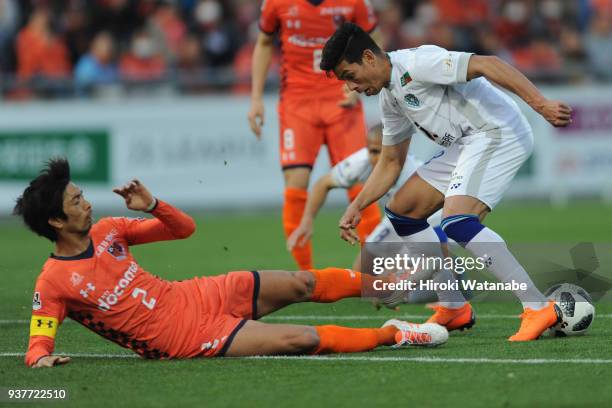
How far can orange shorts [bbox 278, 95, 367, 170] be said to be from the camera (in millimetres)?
10656

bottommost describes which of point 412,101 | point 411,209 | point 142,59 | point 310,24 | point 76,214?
point 411,209

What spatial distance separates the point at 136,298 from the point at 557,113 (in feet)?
8.23

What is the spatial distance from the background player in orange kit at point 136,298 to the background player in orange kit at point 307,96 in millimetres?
3459

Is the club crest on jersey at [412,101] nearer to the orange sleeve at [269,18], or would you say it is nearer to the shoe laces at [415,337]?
the shoe laces at [415,337]

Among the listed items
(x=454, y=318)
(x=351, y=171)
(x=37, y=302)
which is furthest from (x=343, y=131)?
(x=37, y=302)

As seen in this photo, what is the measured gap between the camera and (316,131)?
1073cm

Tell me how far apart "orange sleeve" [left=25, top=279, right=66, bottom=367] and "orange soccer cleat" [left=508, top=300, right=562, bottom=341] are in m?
2.69

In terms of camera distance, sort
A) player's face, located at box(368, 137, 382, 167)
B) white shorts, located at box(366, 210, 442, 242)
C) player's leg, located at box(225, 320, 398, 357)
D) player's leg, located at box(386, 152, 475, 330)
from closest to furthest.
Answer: player's leg, located at box(225, 320, 398, 357), player's leg, located at box(386, 152, 475, 330), white shorts, located at box(366, 210, 442, 242), player's face, located at box(368, 137, 382, 167)

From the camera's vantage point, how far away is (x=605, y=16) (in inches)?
822

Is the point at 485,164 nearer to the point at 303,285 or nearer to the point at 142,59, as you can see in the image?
the point at 303,285

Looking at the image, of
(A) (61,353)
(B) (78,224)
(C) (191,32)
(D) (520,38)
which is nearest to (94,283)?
(B) (78,224)

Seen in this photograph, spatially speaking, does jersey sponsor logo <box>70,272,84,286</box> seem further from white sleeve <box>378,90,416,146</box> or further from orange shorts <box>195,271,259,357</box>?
white sleeve <box>378,90,416,146</box>

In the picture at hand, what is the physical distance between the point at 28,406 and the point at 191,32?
15296 millimetres

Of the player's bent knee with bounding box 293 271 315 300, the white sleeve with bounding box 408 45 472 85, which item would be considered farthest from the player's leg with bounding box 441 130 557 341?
the player's bent knee with bounding box 293 271 315 300
